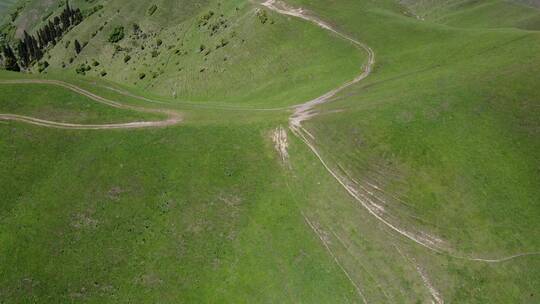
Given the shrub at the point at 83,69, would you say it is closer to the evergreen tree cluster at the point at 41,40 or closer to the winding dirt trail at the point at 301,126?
the evergreen tree cluster at the point at 41,40

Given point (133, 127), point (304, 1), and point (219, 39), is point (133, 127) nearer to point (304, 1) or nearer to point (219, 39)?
point (219, 39)

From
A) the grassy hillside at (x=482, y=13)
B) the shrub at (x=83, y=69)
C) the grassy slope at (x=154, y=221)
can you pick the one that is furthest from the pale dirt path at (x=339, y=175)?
the shrub at (x=83, y=69)

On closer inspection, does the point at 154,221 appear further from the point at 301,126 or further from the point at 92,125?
the point at 301,126

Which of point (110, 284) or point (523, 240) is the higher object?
point (110, 284)

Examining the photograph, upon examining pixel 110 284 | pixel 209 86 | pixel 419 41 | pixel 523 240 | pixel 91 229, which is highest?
pixel 419 41

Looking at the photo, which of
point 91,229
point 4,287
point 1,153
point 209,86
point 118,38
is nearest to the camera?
point 4,287

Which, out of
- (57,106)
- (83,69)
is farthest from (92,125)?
(83,69)

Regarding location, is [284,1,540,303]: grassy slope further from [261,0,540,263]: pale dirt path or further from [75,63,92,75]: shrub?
[75,63,92,75]: shrub

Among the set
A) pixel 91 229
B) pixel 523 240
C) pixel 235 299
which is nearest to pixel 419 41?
pixel 523 240

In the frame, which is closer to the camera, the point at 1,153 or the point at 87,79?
the point at 1,153
